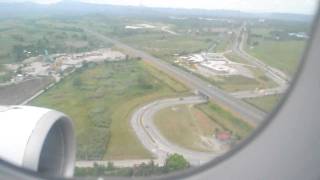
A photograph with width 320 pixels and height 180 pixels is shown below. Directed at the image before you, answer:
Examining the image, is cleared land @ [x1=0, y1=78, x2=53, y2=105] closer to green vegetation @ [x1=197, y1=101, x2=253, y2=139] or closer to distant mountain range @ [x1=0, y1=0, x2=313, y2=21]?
distant mountain range @ [x1=0, y1=0, x2=313, y2=21]

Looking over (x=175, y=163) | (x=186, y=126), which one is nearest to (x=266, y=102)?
(x=186, y=126)

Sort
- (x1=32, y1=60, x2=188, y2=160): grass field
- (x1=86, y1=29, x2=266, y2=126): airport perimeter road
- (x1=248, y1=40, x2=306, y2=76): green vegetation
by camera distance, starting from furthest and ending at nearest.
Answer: (x1=32, y1=60, x2=188, y2=160): grass field
(x1=86, y1=29, x2=266, y2=126): airport perimeter road
(x1=248, y1=40, x2=306, y2=76): green vegetation

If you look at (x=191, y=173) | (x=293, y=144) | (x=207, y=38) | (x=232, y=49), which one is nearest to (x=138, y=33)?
(x=207, y=38)

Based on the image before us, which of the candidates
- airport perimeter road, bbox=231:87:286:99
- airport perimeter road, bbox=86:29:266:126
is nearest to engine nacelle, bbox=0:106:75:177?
airport perimeter road, bbox=86:29:266:126

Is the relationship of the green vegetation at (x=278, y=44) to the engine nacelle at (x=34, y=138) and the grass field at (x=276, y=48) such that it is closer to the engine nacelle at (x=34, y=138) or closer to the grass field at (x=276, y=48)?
the grass field at (x=276, y=48)

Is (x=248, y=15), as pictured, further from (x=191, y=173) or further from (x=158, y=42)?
(x=191, y=173)
